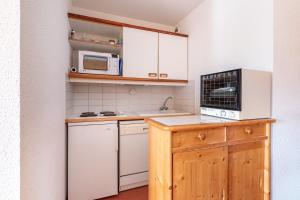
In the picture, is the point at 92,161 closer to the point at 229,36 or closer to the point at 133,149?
the point at 133,149

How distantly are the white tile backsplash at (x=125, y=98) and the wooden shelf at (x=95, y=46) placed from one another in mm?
488

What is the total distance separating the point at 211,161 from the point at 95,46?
1.81 meters

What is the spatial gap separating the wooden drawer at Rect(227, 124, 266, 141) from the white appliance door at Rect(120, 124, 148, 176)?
1.01 m

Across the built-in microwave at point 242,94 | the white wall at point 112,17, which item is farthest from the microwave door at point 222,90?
the white wall at point 112,17

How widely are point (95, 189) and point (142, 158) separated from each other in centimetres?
60

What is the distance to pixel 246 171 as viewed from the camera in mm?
1170

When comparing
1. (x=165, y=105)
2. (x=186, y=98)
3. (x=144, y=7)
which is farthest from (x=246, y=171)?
(x=144, y=7)

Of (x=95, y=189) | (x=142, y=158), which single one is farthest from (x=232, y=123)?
(x=95, y=189)

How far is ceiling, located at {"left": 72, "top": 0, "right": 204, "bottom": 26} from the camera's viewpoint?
195 centimetres

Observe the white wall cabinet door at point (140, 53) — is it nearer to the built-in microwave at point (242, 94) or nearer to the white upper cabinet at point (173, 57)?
the white upper cabinet at point (173, 57)

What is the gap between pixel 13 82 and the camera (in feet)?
1.36

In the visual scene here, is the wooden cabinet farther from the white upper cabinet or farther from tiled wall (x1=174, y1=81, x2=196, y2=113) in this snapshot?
the white upper cabinet

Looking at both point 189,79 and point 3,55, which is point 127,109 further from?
point 3,55

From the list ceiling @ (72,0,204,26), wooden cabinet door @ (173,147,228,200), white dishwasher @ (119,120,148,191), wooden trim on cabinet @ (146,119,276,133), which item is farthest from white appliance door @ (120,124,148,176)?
ceiling @ (72,0,204,26)
